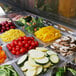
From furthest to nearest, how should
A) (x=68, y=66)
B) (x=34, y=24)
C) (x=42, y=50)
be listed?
(x=34, y=24)
(x=42, y=50)
(x=68, y=66)

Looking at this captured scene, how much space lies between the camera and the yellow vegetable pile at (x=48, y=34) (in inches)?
82.7

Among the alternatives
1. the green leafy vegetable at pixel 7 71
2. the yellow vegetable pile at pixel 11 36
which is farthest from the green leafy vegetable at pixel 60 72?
the yellow vegetable pile at pixel 11 36

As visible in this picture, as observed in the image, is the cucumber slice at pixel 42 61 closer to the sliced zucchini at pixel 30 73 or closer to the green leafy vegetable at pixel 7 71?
the sliced zucchini at pixel 30 73

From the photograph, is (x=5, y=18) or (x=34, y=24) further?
(x=5, y=18)

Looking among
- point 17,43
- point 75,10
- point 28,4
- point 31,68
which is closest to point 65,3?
point 75,10

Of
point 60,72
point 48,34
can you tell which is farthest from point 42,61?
point 48,34

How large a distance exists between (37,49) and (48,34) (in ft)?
1.27

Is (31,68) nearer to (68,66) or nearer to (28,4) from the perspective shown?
(68,66)

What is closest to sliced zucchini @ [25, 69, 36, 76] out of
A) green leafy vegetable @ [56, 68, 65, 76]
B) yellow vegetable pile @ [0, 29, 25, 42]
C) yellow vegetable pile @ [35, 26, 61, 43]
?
green leafy vegetable @ [56, 68, 65, 76]

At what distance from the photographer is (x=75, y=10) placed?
1.91 metres

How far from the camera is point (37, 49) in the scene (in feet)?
5.93

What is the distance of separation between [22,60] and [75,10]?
38.8 inches

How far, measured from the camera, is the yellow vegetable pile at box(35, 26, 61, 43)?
2.10 metres

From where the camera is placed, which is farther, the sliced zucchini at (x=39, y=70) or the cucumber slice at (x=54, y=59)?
the cucumber slice at (x=54, y=59)
